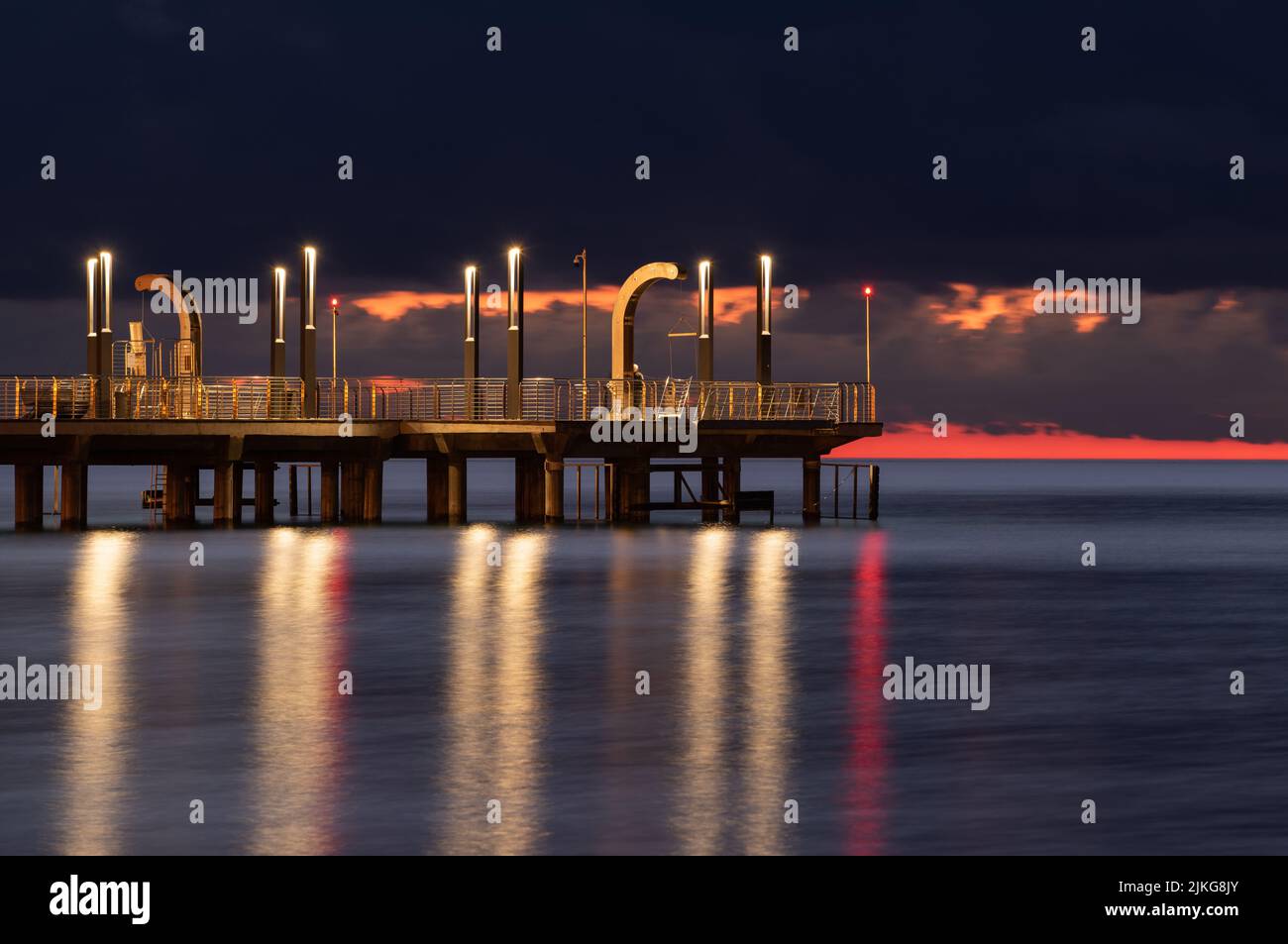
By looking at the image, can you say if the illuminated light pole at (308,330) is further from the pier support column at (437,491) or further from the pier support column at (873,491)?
the pier support column at (873,491)

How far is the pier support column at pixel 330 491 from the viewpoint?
70.3m

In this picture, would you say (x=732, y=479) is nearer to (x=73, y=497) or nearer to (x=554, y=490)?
(x=554, y=490)

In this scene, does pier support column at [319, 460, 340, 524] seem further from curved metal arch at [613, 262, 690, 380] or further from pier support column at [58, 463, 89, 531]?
curved metal arch at [613, 262, 690, 380]

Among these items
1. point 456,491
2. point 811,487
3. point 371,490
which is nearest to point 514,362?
point 456,491

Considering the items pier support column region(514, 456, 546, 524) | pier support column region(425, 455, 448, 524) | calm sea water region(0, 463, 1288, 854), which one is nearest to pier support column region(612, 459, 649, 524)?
pier support column region(514, 456, 546, 524)

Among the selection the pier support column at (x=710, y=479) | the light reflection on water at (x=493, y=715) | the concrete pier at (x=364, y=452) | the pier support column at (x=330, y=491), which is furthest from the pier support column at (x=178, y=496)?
the light reflection on water at (x=493, y=715)

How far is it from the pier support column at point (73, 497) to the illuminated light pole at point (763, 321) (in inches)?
951

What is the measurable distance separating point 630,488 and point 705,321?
785 centimetres

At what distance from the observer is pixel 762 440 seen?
62344 millimetres

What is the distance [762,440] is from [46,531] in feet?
84.2

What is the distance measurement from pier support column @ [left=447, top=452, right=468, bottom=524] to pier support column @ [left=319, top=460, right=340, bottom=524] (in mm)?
4744

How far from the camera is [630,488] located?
67.0m
